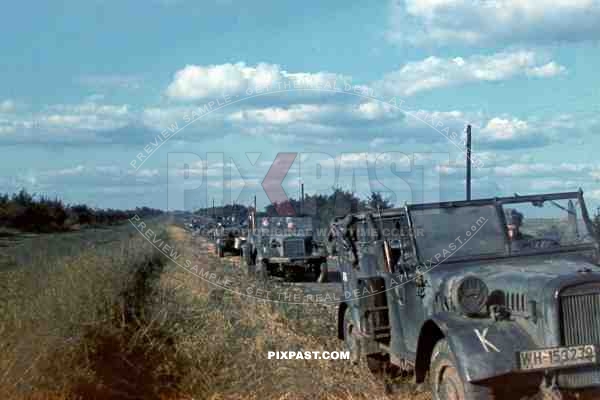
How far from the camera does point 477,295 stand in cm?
579

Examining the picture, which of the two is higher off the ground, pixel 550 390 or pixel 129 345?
pixel 550 390

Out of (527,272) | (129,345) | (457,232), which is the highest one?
(457,232)

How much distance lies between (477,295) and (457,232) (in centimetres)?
124

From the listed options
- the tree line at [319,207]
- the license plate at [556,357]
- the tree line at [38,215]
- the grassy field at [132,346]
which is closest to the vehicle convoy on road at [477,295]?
the license plate at [556,357]

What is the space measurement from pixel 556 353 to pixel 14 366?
4.10 meters

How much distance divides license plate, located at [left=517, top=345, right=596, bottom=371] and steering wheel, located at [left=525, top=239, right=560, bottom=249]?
67.2 inches

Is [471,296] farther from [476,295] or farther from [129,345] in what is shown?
[129,345]

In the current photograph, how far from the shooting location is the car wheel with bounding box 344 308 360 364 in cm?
857

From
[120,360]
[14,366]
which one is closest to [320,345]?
[120,360]

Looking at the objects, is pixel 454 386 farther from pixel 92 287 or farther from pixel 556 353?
pixel 92 287

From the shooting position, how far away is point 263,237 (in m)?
21.7

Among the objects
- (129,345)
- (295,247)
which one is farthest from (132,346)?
(295,247)

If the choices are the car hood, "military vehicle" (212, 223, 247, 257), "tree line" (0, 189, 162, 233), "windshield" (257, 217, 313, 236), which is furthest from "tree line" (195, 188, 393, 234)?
"tree line" (0, 189, 162, 233)

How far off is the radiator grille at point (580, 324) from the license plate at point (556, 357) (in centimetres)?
12
